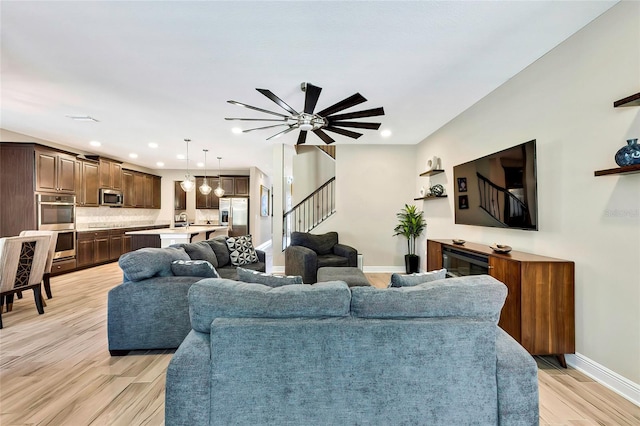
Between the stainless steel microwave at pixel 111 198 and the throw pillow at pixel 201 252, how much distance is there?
4692mm

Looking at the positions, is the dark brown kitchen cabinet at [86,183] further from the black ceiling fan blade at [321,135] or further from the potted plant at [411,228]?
the potted plant at [411,228]

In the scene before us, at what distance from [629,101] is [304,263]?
149 inches

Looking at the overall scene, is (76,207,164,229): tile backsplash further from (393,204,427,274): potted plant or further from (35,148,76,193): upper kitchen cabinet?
(393,204,427,274): potted plant

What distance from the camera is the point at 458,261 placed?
3.58 m

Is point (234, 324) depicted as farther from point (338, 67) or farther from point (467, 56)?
point (467, 56)

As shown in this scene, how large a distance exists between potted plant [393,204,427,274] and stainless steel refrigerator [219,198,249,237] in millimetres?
4880

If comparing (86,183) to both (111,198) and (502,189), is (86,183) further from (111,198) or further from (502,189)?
(502,189)

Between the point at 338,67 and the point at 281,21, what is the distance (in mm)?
813

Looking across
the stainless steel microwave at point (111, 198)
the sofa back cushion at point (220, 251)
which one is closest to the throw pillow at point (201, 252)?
the sofa back cushion at point (220, 251)

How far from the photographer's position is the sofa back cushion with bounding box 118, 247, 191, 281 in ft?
7.89

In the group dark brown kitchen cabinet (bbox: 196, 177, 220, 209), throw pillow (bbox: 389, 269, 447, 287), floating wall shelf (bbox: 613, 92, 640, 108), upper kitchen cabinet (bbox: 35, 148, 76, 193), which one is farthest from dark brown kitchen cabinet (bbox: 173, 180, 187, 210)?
floating wall shelf (bbox: 613, 92, 640, 108)

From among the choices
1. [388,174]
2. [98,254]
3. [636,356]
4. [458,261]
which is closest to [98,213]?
[98,254]

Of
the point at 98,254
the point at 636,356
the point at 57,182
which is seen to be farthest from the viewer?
the point at 98,254

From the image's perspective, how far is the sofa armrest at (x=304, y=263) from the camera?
4.40m
